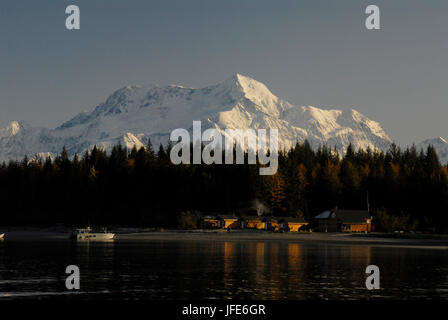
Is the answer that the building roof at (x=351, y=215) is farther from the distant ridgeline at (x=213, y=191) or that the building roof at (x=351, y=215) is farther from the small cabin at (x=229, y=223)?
the small cabin at (x=229, y=223)

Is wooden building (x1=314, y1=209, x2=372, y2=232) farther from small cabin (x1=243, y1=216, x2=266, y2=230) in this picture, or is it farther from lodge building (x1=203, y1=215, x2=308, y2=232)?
small cabin (x1=243, y1=216, x2=266, y2=230)

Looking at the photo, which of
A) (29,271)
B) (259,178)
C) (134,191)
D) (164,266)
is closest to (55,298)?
(29,271)

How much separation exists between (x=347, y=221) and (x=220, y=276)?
365ft

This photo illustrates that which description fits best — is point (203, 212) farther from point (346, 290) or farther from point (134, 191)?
point (346, 290)

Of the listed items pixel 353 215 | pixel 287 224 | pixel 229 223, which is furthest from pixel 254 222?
pixel 353 215

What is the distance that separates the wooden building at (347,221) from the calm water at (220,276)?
80639mm

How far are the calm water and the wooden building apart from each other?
80639mm

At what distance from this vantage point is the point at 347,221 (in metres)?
164

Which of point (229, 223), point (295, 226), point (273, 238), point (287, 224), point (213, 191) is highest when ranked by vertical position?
point (213, 191)

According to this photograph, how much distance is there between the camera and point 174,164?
194 meters

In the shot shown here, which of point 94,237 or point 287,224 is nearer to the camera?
point 94,237

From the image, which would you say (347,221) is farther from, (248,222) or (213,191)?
(213,191)

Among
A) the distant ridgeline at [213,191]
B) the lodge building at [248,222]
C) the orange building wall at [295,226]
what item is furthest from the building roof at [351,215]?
the lodge building at [248,222]

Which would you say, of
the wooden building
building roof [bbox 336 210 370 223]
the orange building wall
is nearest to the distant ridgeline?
building roof [bbox 336 210 370 223]
